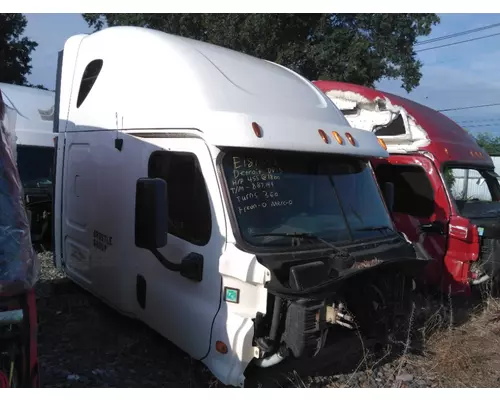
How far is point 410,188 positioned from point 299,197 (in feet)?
10.5

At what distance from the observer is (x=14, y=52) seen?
23625 mm

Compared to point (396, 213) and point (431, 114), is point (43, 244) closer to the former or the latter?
point (396, 213)

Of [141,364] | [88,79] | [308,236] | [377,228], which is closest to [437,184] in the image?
[377,228]

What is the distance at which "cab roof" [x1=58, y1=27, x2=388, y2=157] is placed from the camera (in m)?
3.85

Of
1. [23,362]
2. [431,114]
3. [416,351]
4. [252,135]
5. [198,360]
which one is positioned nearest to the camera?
[23,362]

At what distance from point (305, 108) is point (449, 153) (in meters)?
3.00

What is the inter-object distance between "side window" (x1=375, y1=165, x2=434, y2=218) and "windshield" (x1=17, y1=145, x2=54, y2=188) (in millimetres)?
5907

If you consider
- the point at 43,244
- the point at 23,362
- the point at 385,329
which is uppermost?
the point at 23,362

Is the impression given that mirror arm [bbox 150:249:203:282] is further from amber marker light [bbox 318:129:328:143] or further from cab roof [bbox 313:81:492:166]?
cab roof [bbox 313:81:492:166]

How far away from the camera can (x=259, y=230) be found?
3729 mm

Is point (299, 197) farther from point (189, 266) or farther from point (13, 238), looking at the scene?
point (13, 238)

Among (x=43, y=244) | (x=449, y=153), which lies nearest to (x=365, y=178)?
(x=449, y=153)

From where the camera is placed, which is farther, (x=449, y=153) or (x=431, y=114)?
(x=431, y=114)

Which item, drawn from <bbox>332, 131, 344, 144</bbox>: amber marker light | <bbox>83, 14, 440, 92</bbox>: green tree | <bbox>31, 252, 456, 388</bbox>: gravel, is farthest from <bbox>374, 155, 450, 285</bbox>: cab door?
<bbox>83, 14, 440, 92</bbox>: green tree
